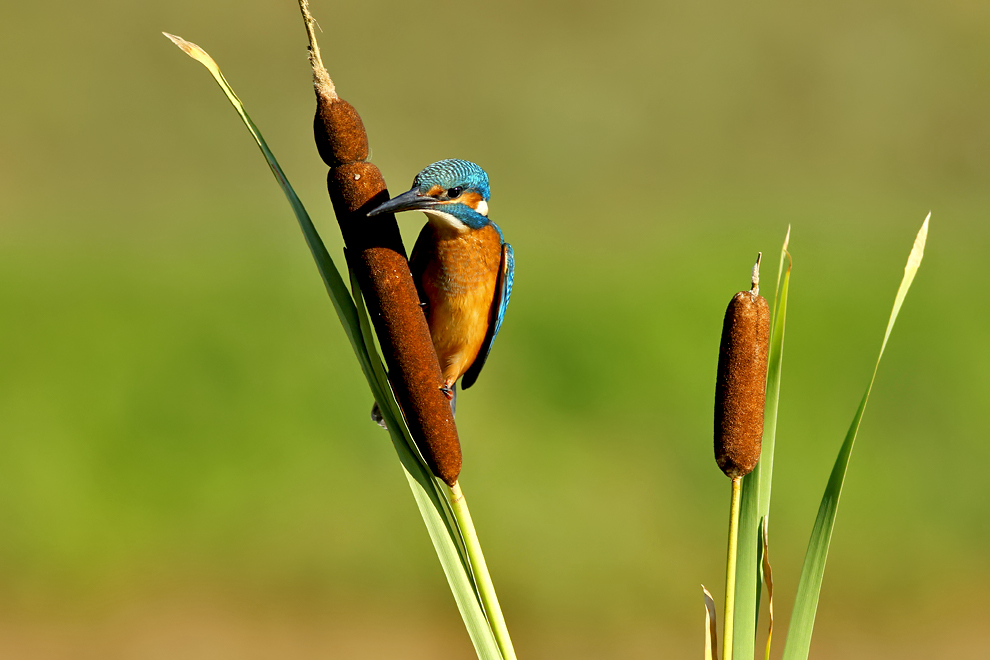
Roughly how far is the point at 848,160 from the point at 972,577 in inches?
141

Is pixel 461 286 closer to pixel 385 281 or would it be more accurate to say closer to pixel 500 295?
pixel 500 295

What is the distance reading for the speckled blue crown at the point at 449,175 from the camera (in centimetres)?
139

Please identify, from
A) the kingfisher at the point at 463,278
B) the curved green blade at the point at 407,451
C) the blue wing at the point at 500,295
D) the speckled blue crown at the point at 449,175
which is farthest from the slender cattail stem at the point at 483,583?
the blue wing at the point at 500,295

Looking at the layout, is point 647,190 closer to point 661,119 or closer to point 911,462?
point 661,119

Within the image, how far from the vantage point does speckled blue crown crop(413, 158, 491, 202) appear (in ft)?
4.56

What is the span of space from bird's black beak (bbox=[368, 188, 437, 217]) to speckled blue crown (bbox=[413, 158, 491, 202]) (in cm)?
2

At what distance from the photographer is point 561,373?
4789mm

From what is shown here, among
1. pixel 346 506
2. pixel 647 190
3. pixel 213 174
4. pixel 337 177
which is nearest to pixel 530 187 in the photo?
pixel 647 190

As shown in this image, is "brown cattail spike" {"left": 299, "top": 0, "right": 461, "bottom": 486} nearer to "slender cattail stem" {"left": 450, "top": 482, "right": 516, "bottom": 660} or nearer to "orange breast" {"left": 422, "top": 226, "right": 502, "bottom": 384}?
"slender cattail stem" {"left": 450, "top": 482, "right": 516, "bottom": 660}

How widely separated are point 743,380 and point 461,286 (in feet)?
2.79

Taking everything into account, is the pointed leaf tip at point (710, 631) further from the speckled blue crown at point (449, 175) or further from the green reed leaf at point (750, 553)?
the speckled blue crown at point (449, 175)

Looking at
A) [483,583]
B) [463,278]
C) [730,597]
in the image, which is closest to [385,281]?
[483,583]

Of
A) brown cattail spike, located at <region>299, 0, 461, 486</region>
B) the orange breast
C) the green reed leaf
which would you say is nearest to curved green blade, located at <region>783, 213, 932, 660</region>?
the green reed leaf

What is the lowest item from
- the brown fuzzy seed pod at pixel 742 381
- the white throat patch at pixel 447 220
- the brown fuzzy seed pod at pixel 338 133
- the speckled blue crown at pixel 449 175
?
the brown fuzzy seed pod at pixel 742 381
